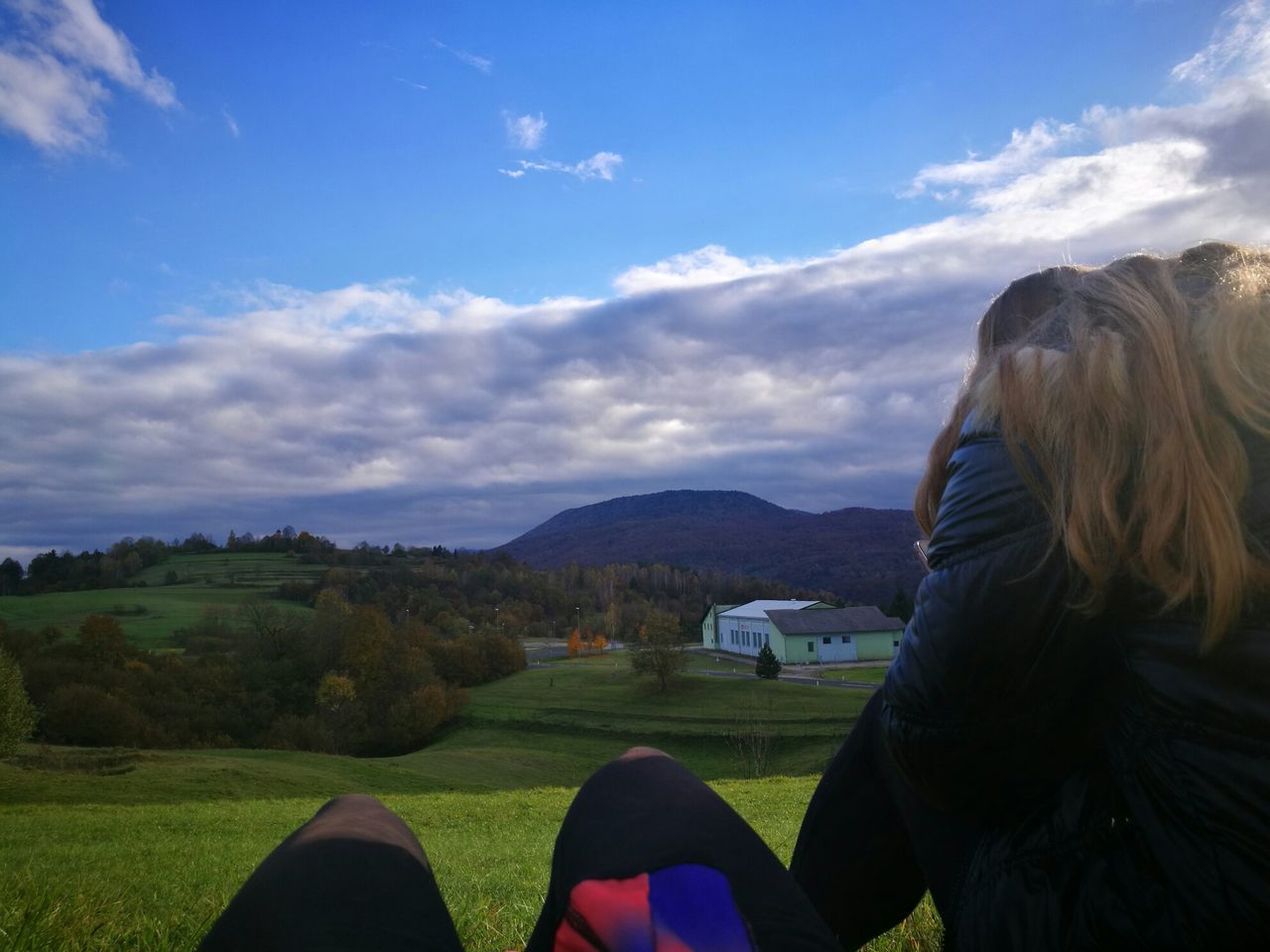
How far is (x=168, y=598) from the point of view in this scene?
76250 millimetres

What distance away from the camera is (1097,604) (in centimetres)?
114

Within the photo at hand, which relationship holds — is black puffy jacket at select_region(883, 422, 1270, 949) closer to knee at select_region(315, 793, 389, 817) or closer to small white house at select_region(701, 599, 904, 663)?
knee at select_region(315, 793, 389, 817)

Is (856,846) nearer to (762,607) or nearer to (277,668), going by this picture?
(277,668)

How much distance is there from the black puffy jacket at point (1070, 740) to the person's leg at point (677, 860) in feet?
0.98

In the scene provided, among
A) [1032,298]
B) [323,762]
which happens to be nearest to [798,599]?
[323,762]

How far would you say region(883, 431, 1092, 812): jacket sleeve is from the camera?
1189mm

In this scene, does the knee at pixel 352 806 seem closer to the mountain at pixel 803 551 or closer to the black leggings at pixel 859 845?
the black leggings at pixel 859 845

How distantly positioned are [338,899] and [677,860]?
0.51 metres

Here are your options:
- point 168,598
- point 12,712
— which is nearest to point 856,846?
point 12,712

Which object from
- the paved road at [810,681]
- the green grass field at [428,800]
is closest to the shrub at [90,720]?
the green grass field at [428,800]

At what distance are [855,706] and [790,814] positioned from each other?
110ft

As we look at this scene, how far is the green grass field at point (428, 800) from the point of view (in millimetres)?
2928

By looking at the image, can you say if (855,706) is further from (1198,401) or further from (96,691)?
(1198,401)

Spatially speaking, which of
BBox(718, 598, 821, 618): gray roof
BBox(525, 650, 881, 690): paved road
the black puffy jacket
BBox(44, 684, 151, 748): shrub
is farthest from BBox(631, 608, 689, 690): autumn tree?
the black puffy jacket
